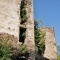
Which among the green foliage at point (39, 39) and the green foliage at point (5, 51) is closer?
the green foliage at point (5, 51)

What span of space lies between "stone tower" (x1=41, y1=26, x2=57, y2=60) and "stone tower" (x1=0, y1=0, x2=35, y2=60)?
3788 mm

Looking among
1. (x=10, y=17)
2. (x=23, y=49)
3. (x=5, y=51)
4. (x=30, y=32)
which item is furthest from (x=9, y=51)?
(x=30, y=32)

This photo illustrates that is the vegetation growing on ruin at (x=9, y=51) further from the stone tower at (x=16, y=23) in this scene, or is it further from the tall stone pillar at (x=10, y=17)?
the tall stone pillar at (x=10, y=17)

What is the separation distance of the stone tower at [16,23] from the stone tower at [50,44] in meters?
3.79

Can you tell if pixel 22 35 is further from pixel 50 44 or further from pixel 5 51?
pixel 50 44

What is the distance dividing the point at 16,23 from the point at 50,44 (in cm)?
523

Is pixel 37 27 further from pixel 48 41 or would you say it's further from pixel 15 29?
pixel 15 29

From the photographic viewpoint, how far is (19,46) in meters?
14.8

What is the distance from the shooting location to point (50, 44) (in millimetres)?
19781

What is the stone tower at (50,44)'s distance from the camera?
63.6 feet

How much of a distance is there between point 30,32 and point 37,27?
253cm

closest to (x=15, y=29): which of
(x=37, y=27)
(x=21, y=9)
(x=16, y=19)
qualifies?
(x=16, y=19)

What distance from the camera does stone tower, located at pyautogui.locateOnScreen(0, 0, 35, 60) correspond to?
15.2 m

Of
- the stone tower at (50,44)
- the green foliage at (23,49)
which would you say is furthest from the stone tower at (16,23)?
the stone tower at (50,44)
